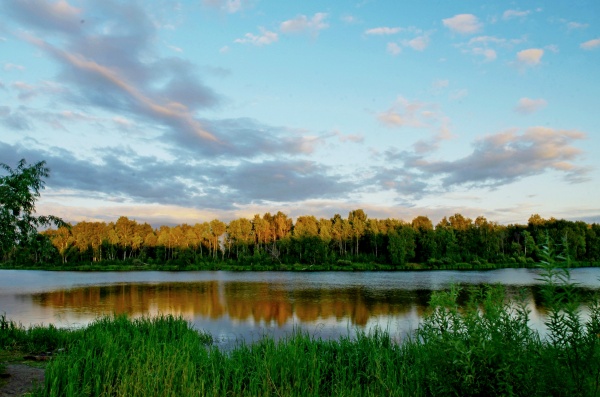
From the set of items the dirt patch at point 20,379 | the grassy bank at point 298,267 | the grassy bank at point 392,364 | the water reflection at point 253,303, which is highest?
the grassy bank at point 392,364

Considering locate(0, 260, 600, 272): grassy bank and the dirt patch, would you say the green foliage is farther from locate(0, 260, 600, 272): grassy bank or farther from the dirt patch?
locate(0, 260, 600, 272): grassy bank

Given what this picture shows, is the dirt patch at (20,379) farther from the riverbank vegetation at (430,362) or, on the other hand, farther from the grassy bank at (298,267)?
the grassy bank at (298,267)

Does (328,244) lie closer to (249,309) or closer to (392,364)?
(249,309)

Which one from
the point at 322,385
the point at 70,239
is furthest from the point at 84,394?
the point at 70,239

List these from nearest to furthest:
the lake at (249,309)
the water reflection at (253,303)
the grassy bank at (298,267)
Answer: the lake at (249,309) < the water reflection at (253,303) < the grassy bank at (298,267)

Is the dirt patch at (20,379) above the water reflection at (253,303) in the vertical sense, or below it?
above

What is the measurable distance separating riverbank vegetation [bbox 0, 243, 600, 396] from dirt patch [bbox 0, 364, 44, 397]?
0.92m

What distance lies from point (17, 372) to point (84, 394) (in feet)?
10.6

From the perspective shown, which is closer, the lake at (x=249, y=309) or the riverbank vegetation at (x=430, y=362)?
the riverbank vegetation at (x=430, y=362)

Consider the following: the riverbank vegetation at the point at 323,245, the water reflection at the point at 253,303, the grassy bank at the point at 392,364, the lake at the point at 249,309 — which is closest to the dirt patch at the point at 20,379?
the grassy bank at the point at 392,364

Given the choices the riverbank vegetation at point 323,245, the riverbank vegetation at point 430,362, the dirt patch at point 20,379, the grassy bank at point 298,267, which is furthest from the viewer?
the riverbank vegetation at point 323,245

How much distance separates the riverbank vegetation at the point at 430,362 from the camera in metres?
4.02

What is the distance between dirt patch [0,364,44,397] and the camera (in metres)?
8.02

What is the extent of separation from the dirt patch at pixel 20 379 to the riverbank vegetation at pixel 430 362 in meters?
0.92
